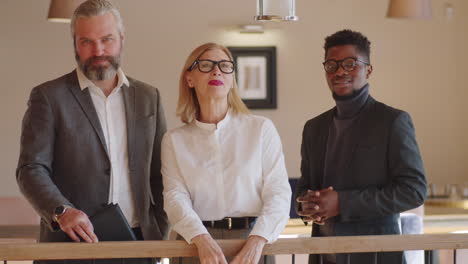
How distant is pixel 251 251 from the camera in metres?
2.93

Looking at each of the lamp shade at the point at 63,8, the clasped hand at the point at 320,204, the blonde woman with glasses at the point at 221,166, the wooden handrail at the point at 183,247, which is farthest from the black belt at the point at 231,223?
the lamp shade at the point at 63,8

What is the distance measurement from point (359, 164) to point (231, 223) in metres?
0.55

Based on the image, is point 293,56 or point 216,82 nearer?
point 216,82

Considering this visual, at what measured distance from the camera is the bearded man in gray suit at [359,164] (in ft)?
10.3

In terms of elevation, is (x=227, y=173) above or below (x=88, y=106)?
below

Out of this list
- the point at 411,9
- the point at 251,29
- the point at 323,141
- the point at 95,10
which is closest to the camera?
the point at 95,10

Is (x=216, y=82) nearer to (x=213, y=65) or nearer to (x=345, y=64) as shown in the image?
(x=213, y=65)

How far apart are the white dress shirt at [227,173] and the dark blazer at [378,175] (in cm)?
27

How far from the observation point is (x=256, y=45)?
869 centimetres

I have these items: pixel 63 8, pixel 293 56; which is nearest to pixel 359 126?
pixel 63 8

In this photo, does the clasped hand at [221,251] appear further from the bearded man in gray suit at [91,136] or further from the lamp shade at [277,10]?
the lamp shade at [277,10]

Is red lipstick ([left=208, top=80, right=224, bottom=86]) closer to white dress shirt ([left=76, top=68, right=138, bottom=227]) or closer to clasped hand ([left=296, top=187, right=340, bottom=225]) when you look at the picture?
white dress shirt ([left=76, top=68, right=138, bottom=227])

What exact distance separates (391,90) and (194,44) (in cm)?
217

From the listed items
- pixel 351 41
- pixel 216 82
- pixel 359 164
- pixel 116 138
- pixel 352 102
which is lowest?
pixel 359 164
